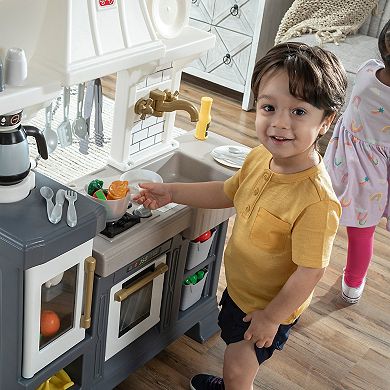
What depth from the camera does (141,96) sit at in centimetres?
180

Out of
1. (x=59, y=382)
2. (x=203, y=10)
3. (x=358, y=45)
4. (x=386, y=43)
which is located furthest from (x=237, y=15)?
(x=59, y=382)

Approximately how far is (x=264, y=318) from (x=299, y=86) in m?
0.51

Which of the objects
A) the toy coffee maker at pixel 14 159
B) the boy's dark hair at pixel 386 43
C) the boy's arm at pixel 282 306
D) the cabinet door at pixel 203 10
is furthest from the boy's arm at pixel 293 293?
the cabinet door at pixel 203 10

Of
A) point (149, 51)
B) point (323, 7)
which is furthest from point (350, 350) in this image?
point (323, 7)

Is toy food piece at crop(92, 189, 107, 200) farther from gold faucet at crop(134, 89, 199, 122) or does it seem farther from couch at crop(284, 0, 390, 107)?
couch at crop(284, 0, 390, 107)

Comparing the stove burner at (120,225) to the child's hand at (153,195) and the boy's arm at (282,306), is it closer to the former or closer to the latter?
the child's hand at (153,195)

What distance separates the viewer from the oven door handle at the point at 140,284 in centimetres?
170

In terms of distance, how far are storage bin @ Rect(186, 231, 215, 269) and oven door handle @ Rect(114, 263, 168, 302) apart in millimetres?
134

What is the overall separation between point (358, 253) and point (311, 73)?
1.08 metres

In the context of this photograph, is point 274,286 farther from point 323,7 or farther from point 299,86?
point 323,7

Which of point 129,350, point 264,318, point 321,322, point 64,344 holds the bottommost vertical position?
point 321,322

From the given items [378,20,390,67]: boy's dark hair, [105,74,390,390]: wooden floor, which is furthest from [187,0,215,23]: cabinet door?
[378,20,390,67]: boy's dark hair

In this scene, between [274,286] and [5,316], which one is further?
[274,286]

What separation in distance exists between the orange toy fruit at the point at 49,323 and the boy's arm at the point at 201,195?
0.40 m
